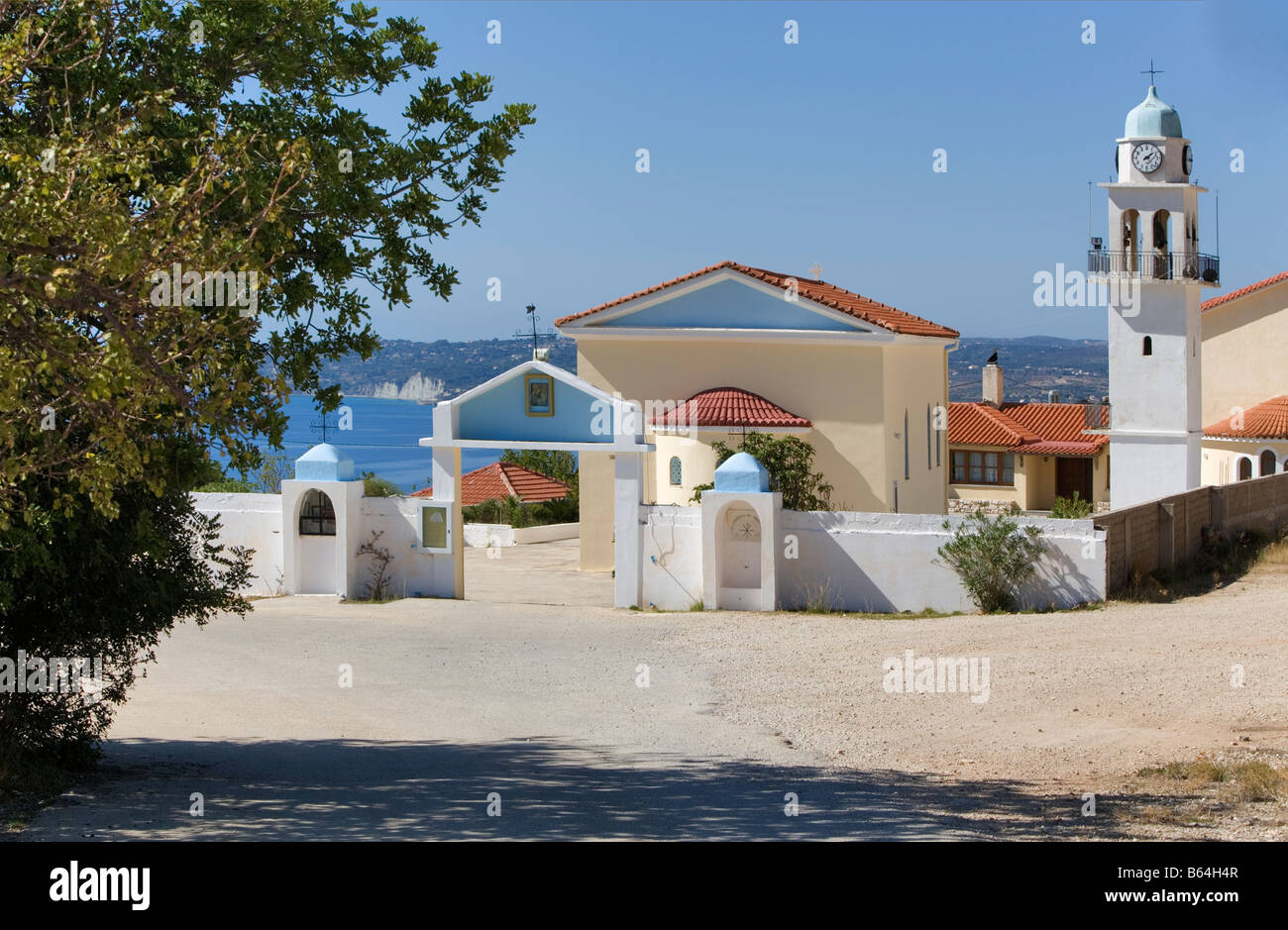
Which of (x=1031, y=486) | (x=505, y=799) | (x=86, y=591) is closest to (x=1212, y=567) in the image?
(x=505, y=799)

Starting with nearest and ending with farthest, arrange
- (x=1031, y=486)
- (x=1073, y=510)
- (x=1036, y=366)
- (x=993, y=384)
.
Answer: (x=1073, y=510)
(x=1031, y=486)
(x=993, y=384)
(x=1036, y=366)

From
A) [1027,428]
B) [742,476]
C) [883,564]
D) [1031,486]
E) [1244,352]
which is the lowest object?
[883,564]

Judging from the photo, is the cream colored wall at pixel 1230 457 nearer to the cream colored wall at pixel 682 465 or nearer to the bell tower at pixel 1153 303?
the bell tower at pixel 1153 303

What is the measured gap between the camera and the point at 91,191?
25.1 feet

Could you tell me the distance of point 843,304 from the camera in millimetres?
28250

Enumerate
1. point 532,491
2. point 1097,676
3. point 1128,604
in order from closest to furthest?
point 1097,676 → point 1128,604 → point 532,491

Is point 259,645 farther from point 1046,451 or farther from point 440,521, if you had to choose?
point 1046,451

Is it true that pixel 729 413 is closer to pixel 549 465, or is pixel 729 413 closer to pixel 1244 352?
pixel 549 465

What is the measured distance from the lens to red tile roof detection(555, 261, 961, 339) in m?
27.2

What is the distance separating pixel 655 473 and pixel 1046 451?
24.2 m

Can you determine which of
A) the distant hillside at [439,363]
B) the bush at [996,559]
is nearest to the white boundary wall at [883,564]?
the bush at [996,559]

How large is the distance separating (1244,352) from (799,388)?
20698mm
